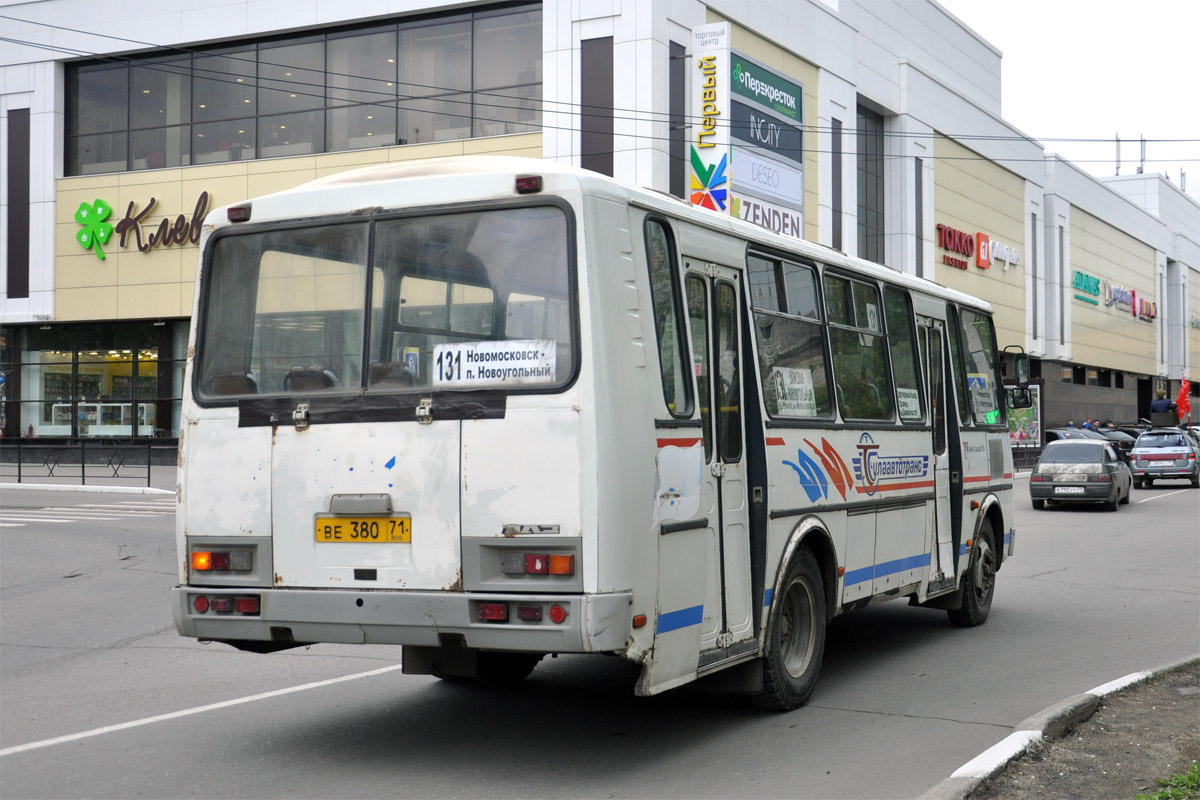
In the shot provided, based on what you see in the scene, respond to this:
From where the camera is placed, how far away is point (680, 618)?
6625 millimetres

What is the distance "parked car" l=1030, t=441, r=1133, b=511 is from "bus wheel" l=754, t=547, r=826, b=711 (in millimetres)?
22451

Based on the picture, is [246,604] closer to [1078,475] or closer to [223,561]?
[223,561]

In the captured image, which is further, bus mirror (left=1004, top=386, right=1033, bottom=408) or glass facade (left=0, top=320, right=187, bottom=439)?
glass facade (left=0, top=320, right=187, bottom=439)

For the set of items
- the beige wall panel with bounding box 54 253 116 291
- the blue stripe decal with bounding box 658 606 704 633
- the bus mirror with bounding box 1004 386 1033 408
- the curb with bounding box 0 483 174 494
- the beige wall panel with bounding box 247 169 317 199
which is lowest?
the curb with bounding box 0 483 174 494

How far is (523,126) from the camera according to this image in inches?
1431

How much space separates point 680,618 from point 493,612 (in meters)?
1.04

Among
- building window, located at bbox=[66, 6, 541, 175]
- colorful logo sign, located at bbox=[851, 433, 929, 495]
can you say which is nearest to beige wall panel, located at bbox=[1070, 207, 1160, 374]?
building window, located at bbox=[66, 6, 541, 175]

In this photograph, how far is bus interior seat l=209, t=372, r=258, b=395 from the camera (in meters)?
7.03

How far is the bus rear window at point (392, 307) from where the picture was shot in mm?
6402

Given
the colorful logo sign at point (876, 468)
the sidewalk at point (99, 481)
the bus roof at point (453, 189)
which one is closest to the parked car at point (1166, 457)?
Result: the sidewalk at point (99, 481)

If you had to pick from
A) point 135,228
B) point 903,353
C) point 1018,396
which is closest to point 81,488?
point 135,228

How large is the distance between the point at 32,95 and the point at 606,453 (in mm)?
42957

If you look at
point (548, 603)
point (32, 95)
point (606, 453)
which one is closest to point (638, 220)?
point (606, 453)

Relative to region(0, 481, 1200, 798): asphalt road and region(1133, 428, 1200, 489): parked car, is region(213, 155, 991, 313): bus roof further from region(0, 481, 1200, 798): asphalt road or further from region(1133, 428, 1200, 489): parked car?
region(1133, 428, 1200, 489): parked car
